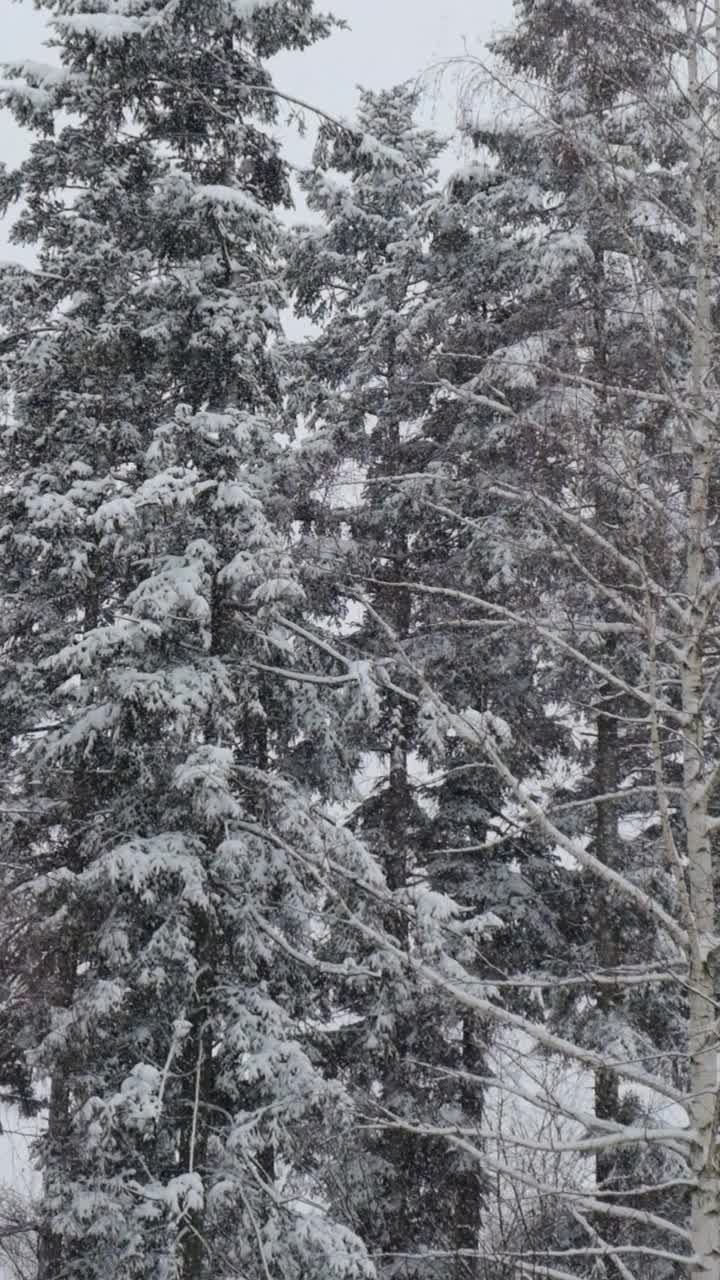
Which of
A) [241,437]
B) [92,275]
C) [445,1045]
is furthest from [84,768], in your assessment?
[92,275]

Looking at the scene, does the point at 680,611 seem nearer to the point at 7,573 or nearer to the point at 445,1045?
the point at 445,1045

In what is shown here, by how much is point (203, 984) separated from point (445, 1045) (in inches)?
104

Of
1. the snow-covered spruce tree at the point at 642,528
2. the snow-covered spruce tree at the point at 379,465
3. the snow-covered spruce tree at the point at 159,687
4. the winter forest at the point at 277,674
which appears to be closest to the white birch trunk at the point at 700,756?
the snow-covered spruce tree at the point at 642,528

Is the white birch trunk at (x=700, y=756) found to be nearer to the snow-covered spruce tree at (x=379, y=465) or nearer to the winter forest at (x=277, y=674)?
the winter forest at (x=277, y=674)

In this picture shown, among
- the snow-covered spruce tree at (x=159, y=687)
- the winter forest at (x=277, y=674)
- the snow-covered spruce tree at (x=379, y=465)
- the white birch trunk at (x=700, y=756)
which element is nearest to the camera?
the white birch trunk at (x=700, y=756)

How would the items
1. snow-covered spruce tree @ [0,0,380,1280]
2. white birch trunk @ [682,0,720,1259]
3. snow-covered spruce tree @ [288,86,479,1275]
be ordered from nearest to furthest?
white birch trunk @ [682,0,720,1259], snow-covered spruce tree @ [0,0,380,1280], snow-covered spruce tree @ [288,86,479,1275]

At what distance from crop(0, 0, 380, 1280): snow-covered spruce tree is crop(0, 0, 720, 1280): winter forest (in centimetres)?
5

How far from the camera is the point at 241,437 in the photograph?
33.0ft

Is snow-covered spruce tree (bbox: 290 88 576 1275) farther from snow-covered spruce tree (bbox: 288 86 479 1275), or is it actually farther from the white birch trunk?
the white birch trunk

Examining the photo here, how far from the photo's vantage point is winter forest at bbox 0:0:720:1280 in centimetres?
897

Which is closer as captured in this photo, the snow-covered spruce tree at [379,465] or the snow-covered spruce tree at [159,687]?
the snow-covered spruce tree at [159,687]

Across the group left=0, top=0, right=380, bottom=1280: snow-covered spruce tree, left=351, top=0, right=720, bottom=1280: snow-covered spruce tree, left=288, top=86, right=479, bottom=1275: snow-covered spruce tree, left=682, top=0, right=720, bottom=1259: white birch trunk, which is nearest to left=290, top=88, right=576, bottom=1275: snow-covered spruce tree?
left=288, top=86, right=479, bottom=1275: snow-covered spruce tree

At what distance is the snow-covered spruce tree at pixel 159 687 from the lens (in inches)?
373

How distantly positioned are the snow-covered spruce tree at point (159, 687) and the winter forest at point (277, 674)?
50 mm
